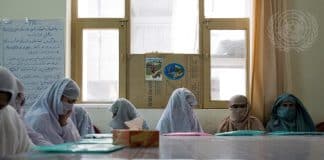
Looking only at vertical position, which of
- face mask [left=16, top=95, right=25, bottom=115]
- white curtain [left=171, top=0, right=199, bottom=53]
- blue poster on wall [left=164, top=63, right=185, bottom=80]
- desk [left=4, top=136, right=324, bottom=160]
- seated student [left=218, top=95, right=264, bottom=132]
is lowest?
seated student [left=218, top=95, right=264, bottom=132]

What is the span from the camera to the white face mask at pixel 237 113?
5324 millimetres

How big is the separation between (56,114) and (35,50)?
181cm

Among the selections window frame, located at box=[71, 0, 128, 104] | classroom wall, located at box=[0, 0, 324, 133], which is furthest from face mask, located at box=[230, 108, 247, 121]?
window frame, located at box=[71, 0, 128, 104]

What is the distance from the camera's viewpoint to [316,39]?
5.57 metres

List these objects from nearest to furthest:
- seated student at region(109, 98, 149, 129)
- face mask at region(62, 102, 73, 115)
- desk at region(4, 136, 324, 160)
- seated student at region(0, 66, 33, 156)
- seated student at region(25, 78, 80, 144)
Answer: desk at region(4, 136, 324, 160)
seated student at region(0, 66, 33, 156)
seated student at region(25, 78, 80, 144)
face mask at region(62, 102, 73, 115)
seated student at region(109, 98, 149, 129)

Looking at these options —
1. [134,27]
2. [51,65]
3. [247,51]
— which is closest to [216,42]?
[247,51]

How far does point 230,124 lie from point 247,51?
876 millimetres

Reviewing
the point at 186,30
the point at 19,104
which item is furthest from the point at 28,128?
the point at 186,30

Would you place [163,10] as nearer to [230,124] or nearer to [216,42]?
[216,42]

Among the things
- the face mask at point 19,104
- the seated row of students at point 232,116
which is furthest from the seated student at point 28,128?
the seated row of students at point 232,116

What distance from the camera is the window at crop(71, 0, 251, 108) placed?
5.57 metres

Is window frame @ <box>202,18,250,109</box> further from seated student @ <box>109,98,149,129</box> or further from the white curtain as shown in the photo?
seated student @ <box>109,98,149,129</box>

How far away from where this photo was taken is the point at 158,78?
559 cm

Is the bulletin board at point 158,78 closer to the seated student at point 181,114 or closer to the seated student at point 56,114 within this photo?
the seated student at point 181,114
